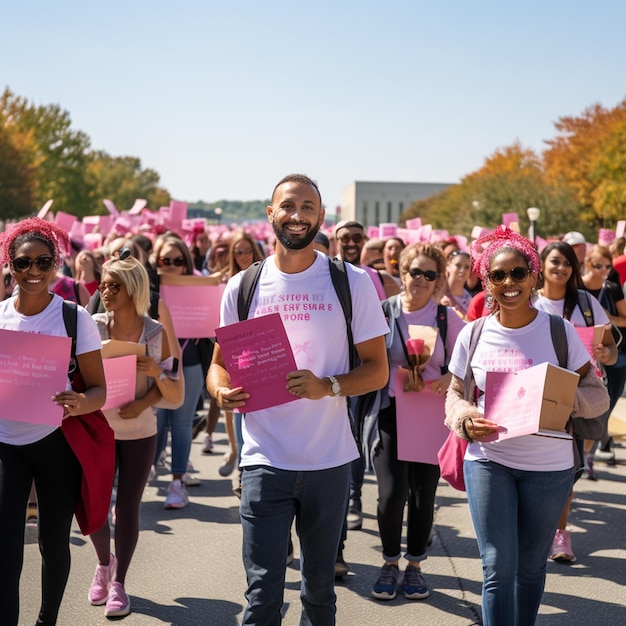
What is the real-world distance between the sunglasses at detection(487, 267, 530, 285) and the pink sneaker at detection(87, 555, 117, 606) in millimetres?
2662

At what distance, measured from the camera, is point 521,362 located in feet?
13.4

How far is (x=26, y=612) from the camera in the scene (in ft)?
16.8

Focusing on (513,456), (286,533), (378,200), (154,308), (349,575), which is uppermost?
(378,200)

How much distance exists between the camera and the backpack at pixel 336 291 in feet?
12.2

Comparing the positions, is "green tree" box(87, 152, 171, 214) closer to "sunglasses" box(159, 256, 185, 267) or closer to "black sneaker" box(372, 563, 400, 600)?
"sunglasses" box(159, 256, 185, 267)

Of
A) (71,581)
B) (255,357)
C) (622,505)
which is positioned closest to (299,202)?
(255,357)

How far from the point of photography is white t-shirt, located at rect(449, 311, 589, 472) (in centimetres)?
400

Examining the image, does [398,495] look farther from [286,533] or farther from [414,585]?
[286,533]

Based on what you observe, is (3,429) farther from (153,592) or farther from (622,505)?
(622,505)

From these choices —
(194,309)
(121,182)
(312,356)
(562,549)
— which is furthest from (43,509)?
(121,182)

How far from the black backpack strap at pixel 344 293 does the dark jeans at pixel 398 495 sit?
70.4 inches

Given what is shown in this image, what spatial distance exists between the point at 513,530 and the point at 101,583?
248 centimetres

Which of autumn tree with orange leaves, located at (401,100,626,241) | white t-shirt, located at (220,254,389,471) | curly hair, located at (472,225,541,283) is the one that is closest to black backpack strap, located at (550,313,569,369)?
curly hair, located at (472,225,541,283)

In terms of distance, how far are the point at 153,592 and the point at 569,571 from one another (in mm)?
2504
